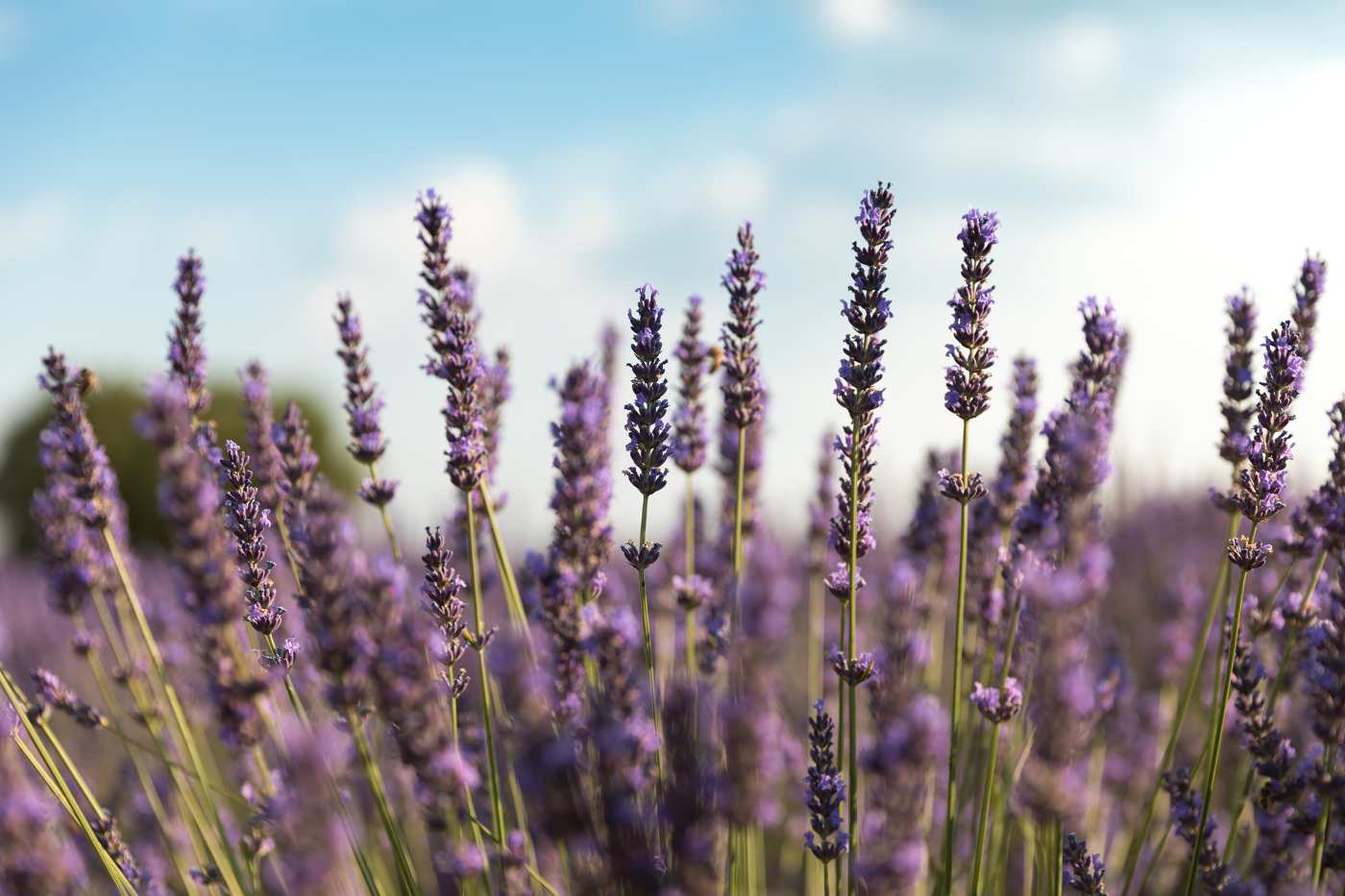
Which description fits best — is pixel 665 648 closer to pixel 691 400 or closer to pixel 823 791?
pixel 691 400

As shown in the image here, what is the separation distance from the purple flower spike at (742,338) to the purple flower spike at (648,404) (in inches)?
7.9

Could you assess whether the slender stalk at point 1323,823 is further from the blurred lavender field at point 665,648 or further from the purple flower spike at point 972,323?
the purple flower spike at point 972,323

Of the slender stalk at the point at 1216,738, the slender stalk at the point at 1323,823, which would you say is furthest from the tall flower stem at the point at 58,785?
the slender stalk at the point at 1323,823

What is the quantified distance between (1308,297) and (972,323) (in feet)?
3.32

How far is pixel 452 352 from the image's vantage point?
235 cm

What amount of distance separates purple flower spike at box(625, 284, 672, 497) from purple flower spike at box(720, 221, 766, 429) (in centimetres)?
20

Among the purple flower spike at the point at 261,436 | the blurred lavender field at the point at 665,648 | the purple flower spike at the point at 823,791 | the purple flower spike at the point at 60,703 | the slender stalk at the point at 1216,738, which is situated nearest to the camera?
the blurred lavender field at the point at 665,648

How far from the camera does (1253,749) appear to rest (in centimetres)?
239

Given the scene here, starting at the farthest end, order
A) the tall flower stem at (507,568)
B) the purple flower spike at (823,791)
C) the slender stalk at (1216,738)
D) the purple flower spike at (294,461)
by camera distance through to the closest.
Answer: the purple flower spike at (294,461) → the tall flower stem at (507,568) → the slender stalk at (1216,738) → the purple flower spike at (823,791)

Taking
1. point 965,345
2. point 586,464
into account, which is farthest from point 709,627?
point 965,345

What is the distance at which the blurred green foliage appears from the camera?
15578 millimetres

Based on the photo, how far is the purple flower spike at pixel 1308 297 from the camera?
8.54 ft

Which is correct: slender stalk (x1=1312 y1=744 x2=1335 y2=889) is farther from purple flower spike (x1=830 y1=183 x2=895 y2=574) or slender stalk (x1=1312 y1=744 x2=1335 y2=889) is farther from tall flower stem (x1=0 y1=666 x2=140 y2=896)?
tall flower stem (x1=0 y1=666 x2=140 y2=896)

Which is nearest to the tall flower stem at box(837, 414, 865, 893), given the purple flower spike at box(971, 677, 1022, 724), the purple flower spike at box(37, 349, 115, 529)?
the purple flower spike at box(971, 677, 1022, 724)
